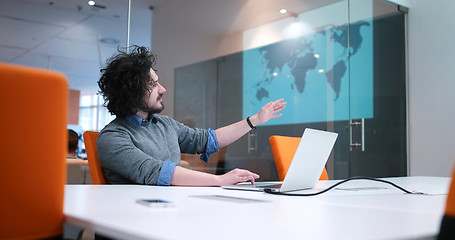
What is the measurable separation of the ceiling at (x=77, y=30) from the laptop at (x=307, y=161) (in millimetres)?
1787

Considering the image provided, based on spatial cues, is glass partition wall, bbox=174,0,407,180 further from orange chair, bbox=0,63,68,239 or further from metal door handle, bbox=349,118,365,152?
orange chair, bbox=0,63,68,239

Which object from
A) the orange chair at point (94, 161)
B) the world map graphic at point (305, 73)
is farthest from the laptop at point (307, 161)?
the world map graphic at point (305, 73)

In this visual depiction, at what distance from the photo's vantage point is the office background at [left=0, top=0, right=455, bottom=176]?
359 cm

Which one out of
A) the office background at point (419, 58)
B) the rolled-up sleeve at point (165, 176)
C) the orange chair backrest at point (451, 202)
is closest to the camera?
the orange chair backrest at point (451, 202)

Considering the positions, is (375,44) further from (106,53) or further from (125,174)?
(125,174)

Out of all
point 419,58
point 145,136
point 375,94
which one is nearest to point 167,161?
point 145,136

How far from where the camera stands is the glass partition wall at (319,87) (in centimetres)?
380

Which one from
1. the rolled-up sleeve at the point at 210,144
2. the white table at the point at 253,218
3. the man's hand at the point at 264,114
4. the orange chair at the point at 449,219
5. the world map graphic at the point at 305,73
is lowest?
the white table at the point at 253,218

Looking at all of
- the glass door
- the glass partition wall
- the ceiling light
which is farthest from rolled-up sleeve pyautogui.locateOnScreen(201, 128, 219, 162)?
the glass door

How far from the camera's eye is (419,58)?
475 centimetres

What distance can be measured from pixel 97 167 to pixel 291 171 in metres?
0.88

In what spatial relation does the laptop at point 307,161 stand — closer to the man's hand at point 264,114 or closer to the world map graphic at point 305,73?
the man's hand at point 264,114

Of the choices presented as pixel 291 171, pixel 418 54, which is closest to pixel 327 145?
pixel 291 171

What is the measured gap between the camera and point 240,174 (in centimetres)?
173
